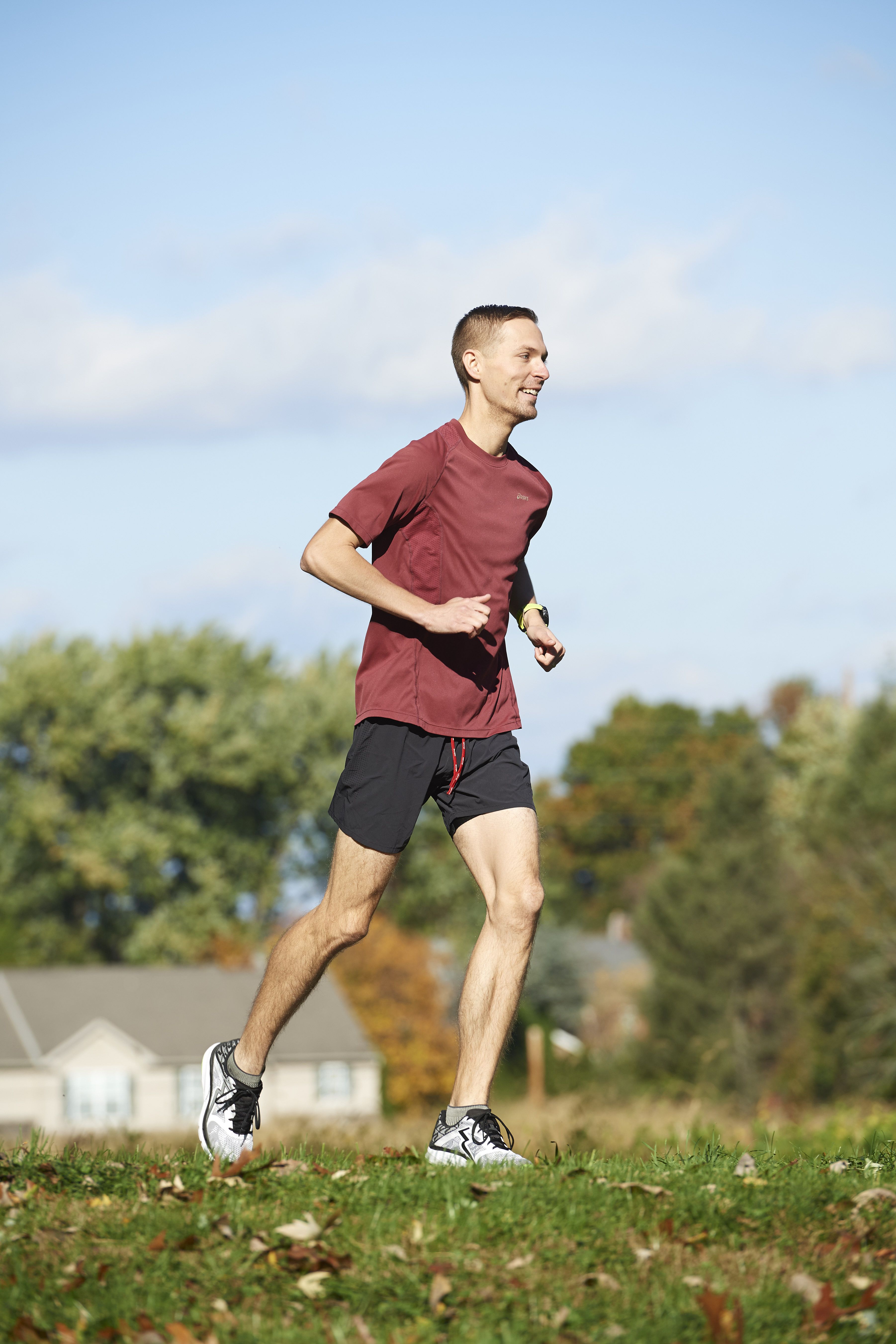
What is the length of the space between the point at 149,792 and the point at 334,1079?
40.7ft

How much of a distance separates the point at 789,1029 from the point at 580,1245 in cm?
4402

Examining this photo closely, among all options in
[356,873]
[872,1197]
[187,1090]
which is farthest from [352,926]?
[187,1090]

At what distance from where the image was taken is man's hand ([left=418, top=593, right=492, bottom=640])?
5.16 metres

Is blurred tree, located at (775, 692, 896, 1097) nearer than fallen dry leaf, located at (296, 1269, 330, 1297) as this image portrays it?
No

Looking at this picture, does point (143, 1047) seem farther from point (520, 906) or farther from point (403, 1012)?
point (520, 906)

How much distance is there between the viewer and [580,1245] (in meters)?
4.00

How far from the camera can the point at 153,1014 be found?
47.3 meters

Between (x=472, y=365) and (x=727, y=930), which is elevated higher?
(x=472, y=365)

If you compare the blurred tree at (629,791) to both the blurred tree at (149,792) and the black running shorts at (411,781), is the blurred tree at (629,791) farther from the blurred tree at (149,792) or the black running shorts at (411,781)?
the black running shorts at (411,781)

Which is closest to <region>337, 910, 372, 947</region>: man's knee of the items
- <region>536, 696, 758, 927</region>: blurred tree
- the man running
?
the man running

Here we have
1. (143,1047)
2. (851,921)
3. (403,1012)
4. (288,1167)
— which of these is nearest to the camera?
(288,1167)

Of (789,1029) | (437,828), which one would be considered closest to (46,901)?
(437,828)

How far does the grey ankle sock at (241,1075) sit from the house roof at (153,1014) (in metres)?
41.2

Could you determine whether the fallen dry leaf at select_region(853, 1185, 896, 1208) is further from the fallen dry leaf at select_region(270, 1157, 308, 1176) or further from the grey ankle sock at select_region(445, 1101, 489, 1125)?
the fallen dry leaf at select_region(270, 1157, 308, 1176)
